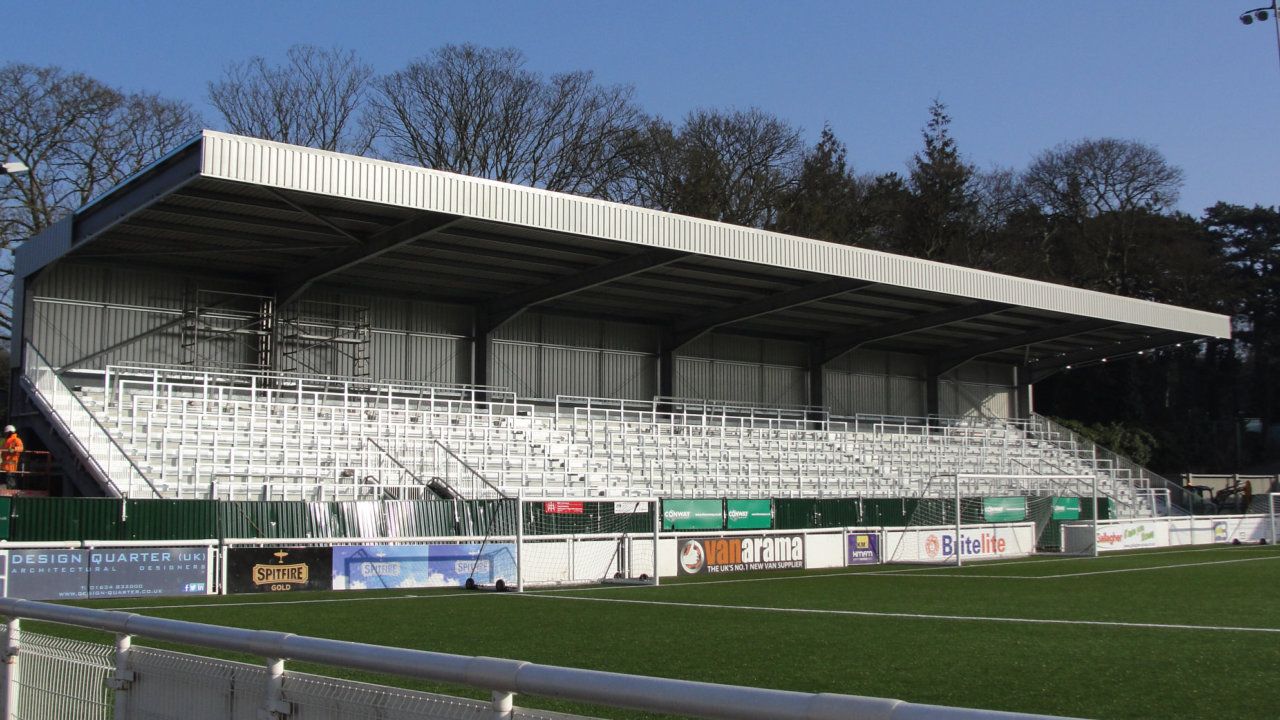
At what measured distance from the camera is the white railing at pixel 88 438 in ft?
86.5

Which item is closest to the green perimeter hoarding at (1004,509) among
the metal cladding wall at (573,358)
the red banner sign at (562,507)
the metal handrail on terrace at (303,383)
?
the red banner sign at (562,507)

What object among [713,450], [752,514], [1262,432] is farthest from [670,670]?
[1262,432]

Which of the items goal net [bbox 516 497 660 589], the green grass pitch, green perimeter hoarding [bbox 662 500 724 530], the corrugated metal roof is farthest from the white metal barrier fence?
green perimeter hoarding [bbox 662 500 724 530]

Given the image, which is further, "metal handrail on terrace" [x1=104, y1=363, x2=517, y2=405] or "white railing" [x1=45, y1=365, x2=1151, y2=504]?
"metal handrail on terrace" [x1=104, y1=363, x2=517, y2=405]

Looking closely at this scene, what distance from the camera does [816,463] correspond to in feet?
135

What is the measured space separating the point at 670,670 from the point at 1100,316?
3957 centimetres

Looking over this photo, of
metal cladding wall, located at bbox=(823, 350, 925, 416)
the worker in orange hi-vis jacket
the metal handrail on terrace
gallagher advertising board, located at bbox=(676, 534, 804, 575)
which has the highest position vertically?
metal cladding wall, located at bbox=(823, 350, 925, 416)

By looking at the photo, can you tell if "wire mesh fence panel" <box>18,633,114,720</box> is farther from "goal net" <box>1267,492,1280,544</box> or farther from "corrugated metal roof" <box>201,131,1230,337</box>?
"goal net" <box>1267,492,1280,544</box>

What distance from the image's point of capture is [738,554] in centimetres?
2847

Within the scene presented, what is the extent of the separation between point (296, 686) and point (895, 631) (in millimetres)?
9726

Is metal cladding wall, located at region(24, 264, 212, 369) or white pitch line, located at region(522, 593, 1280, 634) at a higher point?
metal cladding wall, located at region(24, 264, 212, 369)

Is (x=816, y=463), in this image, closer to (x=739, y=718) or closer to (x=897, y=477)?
(x=897, y=477)

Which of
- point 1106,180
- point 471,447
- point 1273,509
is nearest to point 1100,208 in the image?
point 1106,180

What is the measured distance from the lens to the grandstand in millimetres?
29203
